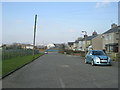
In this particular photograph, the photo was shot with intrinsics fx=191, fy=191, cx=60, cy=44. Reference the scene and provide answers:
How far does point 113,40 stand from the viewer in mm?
46250

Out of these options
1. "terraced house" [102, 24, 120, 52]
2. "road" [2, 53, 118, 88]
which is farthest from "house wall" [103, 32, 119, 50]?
"road" [2, 53, 118, 88]

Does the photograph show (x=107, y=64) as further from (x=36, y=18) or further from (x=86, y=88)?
(x=36, y=18)

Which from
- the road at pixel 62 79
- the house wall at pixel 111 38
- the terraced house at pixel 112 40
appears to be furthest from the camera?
the terraced house at pixel 112 40

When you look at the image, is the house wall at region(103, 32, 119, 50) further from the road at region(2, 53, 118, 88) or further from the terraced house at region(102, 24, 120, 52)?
the road at region(2, 53, 118, 88)

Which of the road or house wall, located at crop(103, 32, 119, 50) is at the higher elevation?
house wall, located at crop(103, 32, 119, 50)

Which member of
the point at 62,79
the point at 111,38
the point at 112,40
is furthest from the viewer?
the point at 111,38

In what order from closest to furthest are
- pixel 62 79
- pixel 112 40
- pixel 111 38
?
pixel 62 79 < pixel 112 40 < pixel 111 38

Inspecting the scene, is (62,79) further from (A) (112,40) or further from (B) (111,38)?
(B) (111,38)

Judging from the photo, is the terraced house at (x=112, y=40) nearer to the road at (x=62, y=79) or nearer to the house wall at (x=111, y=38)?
the house wall at (x=111, y=38)

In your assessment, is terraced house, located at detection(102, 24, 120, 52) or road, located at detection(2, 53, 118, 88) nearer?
road, located at detection(2, 53, 118, 88)

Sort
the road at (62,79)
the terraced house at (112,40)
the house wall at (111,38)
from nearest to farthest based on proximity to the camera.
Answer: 1. the road at (62,79)
2. the house wall at (111,38)
3. the terraced house at (112,40)

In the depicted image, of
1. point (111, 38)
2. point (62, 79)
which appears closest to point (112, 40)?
point (111, 38)

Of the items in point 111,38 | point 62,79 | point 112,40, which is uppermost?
point 111,38

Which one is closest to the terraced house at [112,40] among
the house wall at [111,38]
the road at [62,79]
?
the house wall at [111,38]
